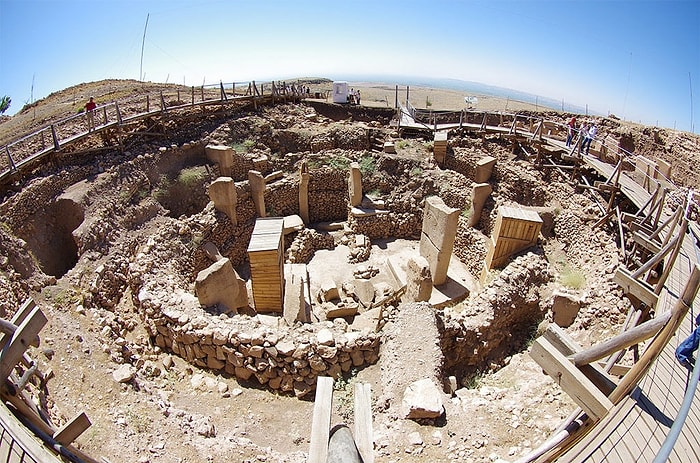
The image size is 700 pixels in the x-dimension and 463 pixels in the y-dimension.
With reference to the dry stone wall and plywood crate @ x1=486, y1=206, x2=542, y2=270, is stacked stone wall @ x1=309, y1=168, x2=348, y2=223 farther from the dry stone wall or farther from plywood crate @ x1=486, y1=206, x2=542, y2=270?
the dry stone wall

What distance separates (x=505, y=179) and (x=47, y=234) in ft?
49.7

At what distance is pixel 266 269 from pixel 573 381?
23.3 feet

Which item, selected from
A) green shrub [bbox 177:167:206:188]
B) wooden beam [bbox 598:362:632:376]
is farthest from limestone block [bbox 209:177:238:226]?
wooden beam [bbox 598:362:632:376]

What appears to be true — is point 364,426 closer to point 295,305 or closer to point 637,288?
point 295,305

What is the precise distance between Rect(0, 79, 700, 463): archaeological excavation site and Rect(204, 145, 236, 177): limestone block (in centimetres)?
8

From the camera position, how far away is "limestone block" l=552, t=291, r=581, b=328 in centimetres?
849

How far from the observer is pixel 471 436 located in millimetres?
5305

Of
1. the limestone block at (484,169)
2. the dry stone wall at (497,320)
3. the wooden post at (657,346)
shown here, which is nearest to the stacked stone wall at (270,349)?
the dry stone wall at (497,320)

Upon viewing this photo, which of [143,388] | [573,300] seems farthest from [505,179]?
[143,388]

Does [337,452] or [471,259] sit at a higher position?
[337,452]

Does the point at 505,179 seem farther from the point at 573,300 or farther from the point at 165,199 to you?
the point at 165,199

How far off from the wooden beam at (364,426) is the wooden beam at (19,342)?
3.65 m

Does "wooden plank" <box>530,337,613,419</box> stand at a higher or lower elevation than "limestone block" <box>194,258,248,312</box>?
higher

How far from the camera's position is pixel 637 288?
6586 millimetres
